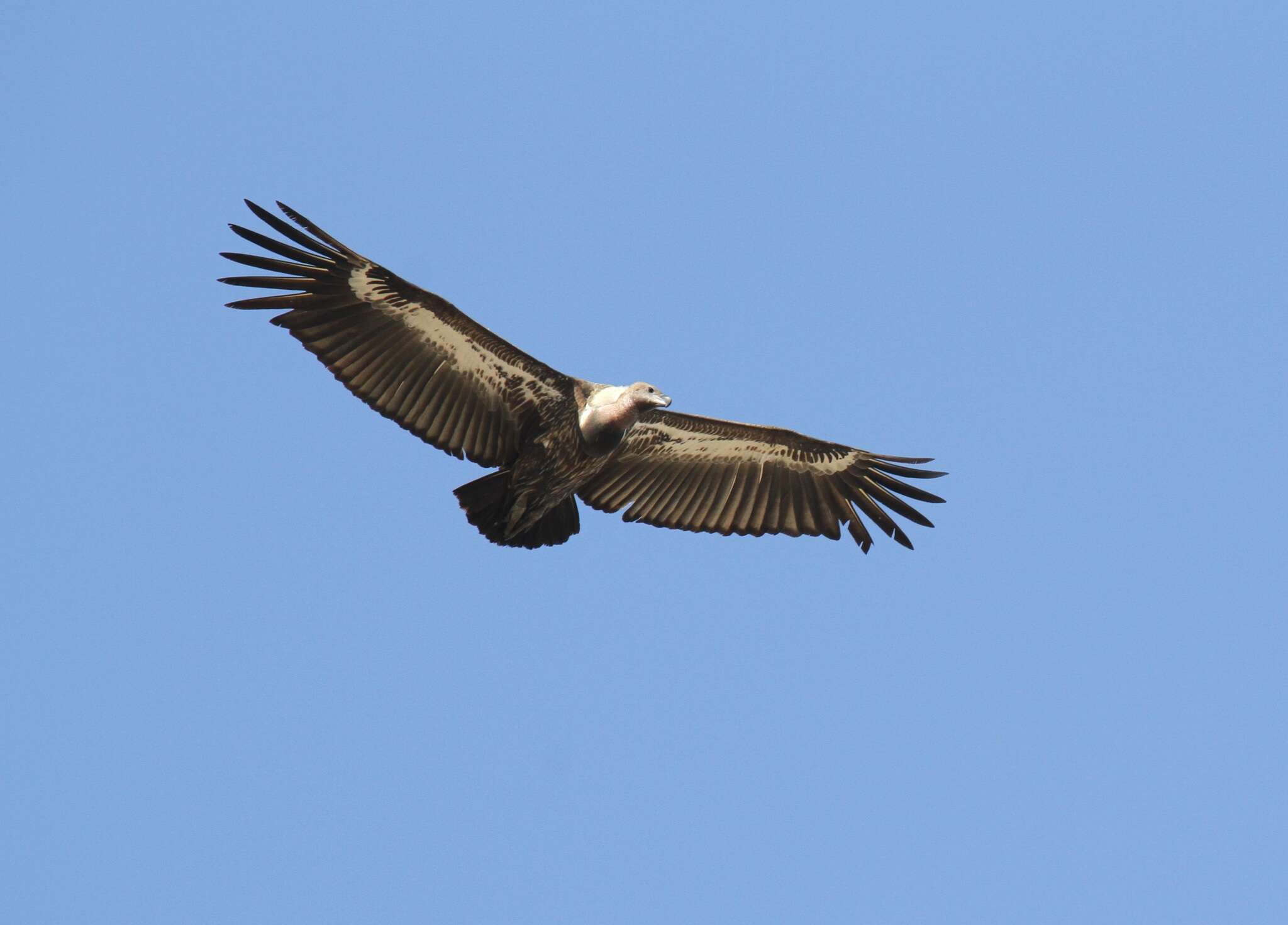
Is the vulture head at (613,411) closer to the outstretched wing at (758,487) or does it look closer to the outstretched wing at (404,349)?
the outstretched wing at (404,349)

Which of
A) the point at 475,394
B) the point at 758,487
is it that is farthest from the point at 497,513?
the point at 758,487

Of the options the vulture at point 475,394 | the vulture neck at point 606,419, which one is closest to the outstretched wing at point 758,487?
the vulture at point 475,394

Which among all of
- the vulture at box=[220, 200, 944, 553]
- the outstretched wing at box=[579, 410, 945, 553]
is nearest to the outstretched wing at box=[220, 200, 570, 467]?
the vulture at box=[220, 200, 944, 553]

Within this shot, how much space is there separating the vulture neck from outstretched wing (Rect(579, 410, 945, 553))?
119cm

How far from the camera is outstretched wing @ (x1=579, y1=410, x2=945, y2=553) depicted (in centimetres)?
1692

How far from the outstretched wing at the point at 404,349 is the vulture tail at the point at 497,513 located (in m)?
0.47

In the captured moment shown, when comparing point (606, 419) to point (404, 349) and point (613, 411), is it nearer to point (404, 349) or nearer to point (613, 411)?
point (613, 411)

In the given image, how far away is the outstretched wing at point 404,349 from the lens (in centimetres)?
1510

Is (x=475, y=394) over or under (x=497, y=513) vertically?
over

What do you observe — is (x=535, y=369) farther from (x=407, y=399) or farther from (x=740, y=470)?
(x=740, y=470)

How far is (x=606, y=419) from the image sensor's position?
15.4 meters

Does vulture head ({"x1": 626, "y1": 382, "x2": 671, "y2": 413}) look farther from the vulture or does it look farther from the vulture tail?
the vulture tail

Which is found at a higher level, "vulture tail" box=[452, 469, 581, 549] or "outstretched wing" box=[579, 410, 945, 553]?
"outstretched wing" box=[579, 410, 945, 553]

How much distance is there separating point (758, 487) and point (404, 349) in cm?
418
